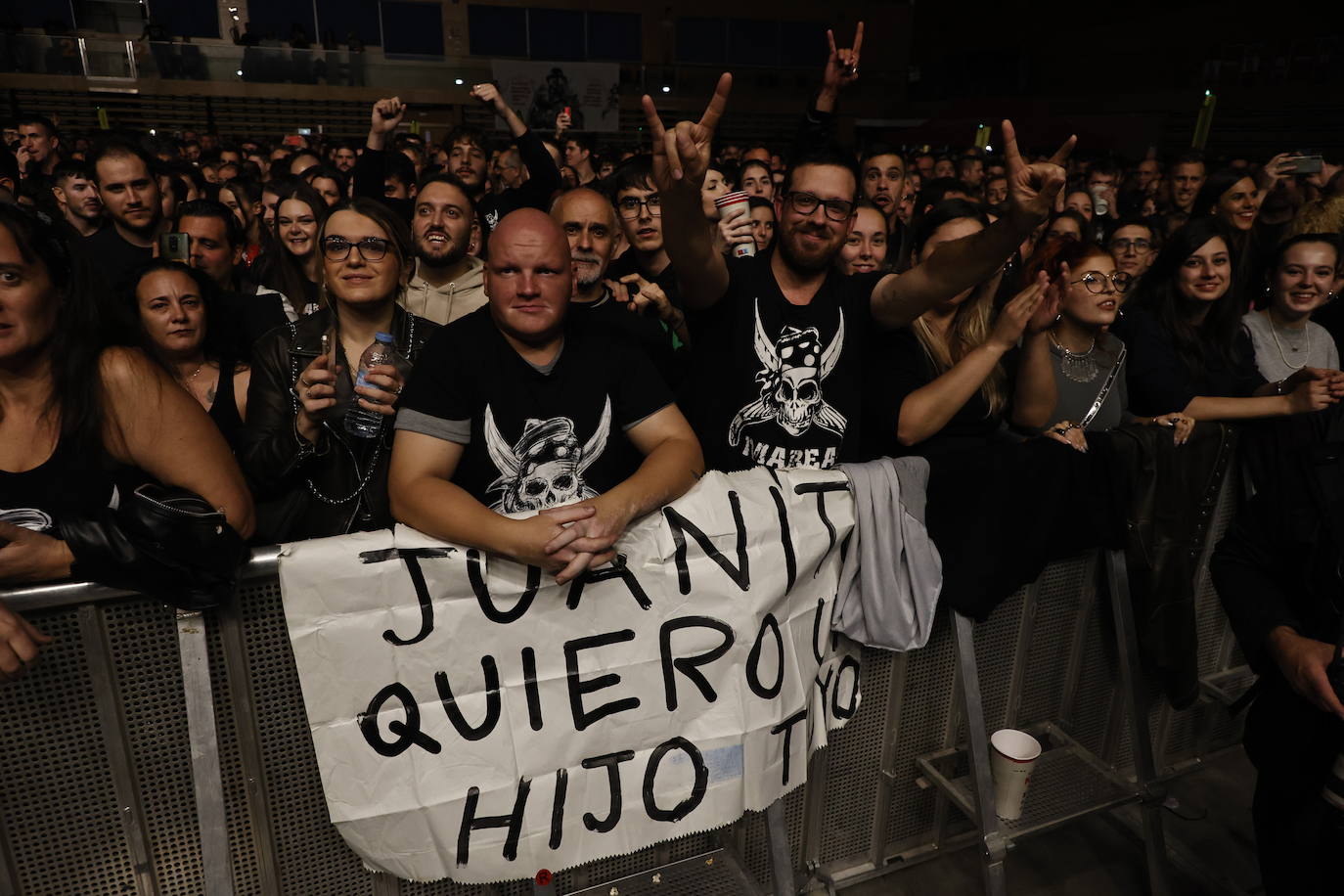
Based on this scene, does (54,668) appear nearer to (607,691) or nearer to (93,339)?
(93,339)

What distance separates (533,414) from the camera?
2.14 m

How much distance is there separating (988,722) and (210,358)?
10.8ft

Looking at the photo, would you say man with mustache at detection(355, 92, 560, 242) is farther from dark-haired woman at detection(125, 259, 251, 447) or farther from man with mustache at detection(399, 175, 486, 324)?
dark-haired woman at detection(125, 259, 251, 447)

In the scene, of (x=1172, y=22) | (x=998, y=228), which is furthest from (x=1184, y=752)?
(x=1172, y=22)

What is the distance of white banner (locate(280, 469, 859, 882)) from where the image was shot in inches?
73.1

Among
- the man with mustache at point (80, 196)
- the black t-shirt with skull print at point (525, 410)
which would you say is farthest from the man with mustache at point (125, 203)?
the black t-shirt with skull print at point (525, 410)

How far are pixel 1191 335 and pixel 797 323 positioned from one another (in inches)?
87.4

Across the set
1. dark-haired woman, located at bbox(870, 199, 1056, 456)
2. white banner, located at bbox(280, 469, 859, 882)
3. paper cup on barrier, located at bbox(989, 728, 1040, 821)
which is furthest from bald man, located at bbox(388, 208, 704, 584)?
paper cup on barrier, located at bbox(989, 728, 1040, 821)

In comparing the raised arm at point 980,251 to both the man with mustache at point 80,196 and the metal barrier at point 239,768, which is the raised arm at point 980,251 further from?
the man with mustache at point 80,196

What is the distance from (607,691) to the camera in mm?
2047

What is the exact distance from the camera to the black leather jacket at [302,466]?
89.7 inches

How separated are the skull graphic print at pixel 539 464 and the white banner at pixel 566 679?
262mm

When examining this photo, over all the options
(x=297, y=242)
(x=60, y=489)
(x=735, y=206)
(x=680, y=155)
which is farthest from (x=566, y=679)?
(x=297, y=242)

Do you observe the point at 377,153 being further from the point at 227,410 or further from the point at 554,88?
the point at 554,88
